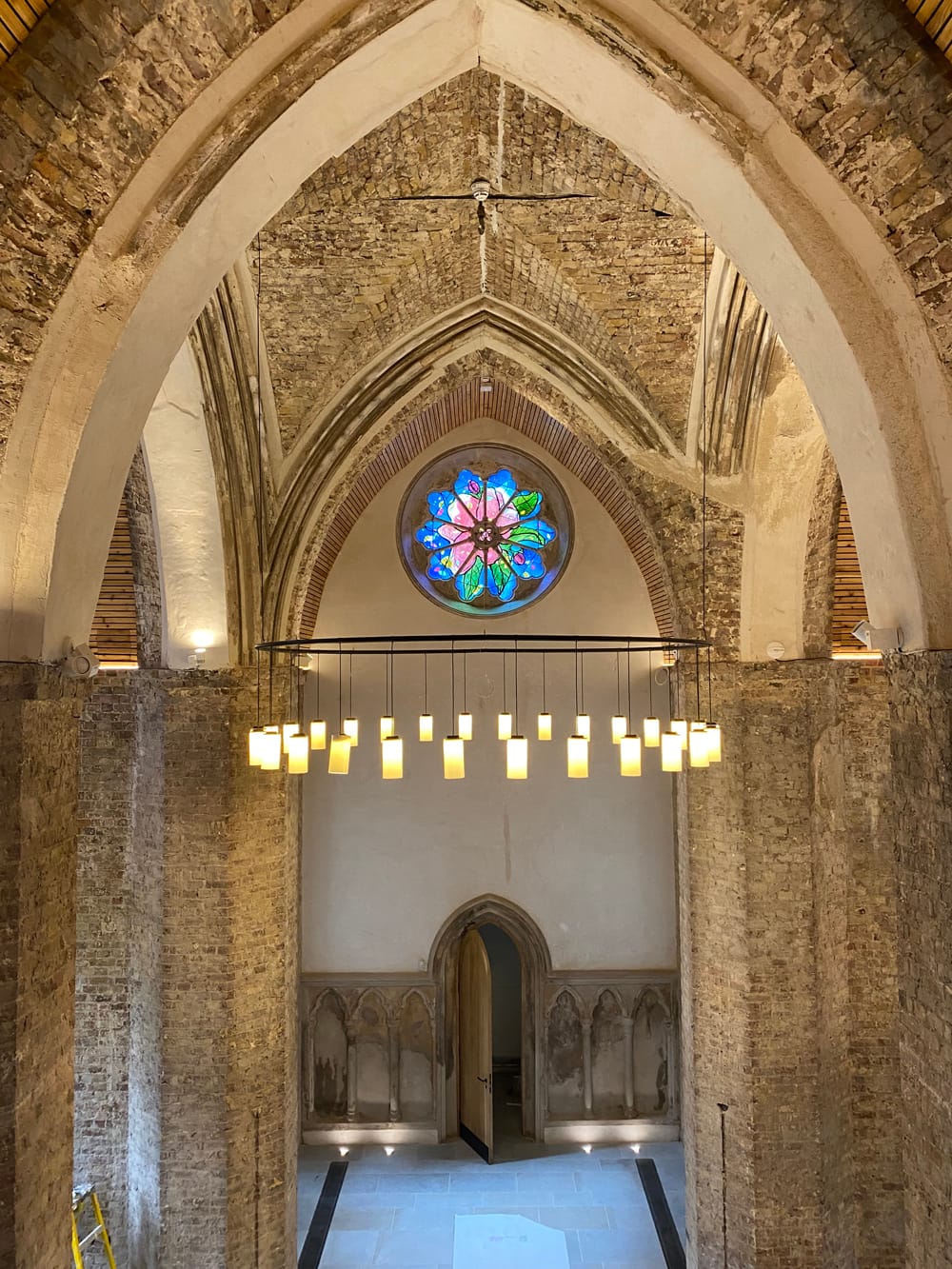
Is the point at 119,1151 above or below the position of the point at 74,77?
below

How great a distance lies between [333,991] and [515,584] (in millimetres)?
5002

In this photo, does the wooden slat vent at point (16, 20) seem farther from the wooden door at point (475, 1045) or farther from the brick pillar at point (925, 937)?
the wooden door at point (475, 1045)

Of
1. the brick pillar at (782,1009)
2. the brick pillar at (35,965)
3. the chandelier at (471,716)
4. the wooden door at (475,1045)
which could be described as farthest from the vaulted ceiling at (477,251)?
the wooden door at (475,1045)

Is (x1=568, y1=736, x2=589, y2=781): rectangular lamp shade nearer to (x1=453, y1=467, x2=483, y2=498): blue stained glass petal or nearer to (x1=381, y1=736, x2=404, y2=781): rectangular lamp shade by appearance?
(x1=381, y1=736, x2=404, y2=781): rectangular lamp shade

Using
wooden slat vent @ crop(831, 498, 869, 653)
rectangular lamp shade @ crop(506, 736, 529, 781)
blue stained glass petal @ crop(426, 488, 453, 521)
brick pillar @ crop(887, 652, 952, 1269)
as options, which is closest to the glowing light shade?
rectangular lamp shade @ crop(506, 736, 529, 781)

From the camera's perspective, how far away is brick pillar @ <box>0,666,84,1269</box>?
11.4 feet

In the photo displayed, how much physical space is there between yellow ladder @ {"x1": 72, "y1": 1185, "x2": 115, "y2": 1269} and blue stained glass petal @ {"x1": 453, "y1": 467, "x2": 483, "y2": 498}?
7.63m

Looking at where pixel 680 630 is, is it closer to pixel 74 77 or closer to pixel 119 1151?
pixel 74 77

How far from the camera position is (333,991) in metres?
10.6

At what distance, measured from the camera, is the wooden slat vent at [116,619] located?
8266 millimetres

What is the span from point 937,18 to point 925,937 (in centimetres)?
319

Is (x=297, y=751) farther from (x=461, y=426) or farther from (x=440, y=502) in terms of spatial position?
(x=461, y=426)

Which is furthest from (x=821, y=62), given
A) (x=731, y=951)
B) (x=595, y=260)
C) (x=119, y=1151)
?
(x=119, y=1151)

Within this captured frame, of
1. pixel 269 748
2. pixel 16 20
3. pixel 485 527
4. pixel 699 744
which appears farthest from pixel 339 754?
pixel 485 527
